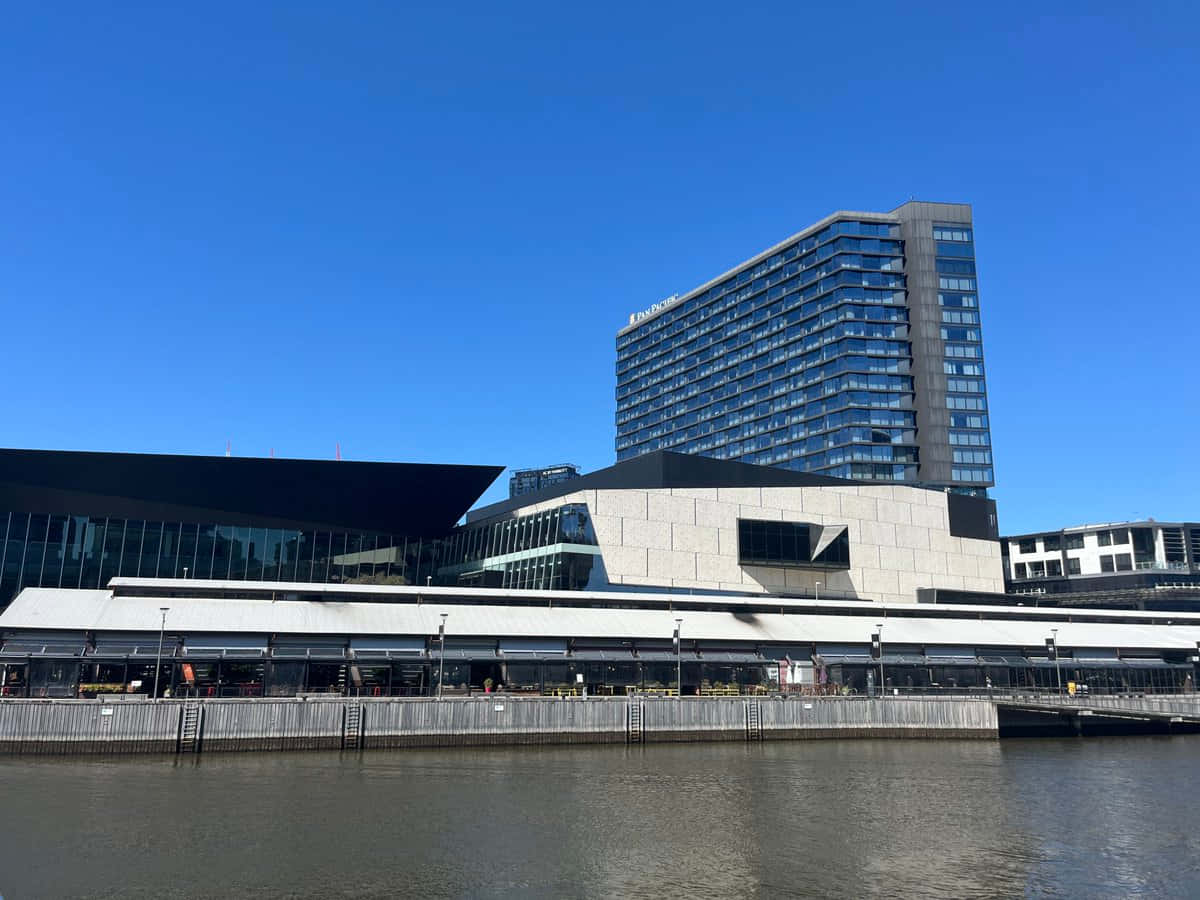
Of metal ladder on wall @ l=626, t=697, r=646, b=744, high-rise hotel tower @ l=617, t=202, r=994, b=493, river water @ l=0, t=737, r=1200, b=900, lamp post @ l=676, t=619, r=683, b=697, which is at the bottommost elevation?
river water @ l=0, t=737, r=1200, b=900

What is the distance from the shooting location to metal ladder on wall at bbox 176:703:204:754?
56.5 meters

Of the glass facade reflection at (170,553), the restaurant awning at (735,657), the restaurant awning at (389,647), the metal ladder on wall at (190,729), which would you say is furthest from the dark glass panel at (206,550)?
the restaurant awning at (735,657)

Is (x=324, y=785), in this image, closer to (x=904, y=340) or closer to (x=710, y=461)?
(x=710, y=461)

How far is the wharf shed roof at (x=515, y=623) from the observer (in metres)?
68.4

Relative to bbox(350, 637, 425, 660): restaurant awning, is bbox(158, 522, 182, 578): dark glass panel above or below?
above

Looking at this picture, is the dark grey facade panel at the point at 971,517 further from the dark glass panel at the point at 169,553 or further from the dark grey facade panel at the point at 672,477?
the dark glass panel at the point at 169,553

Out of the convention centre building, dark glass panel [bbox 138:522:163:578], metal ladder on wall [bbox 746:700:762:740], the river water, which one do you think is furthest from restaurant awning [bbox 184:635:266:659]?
metal ladder on wall [bbox 746:700:762:740]

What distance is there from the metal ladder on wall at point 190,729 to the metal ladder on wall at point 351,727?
813cm

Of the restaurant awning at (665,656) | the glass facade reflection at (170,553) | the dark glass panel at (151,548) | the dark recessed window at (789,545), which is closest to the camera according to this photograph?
the restaurant awning at (665,656)

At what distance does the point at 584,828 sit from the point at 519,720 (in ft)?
85.1

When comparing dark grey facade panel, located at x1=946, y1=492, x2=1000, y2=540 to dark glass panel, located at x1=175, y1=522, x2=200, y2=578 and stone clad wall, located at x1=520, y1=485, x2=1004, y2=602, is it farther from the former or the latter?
dark glass panel, located at x1=175, y1=522, x2=200, y2=578

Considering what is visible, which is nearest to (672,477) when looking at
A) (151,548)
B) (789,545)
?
(789,545)

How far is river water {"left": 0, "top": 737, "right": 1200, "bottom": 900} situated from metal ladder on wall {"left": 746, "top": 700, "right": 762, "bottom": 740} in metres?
10.7

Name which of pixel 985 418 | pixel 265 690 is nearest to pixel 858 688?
pixel 265 690
